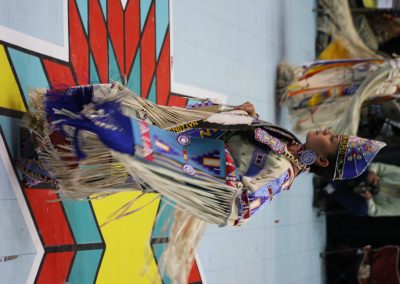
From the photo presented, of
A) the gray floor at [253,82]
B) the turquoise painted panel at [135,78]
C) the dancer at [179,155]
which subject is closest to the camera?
the dancer at [179,155]

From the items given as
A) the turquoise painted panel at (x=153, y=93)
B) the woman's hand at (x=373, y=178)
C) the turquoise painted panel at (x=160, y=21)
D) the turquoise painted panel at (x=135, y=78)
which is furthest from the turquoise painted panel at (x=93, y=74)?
the woman's hand at (x=373, y=178)

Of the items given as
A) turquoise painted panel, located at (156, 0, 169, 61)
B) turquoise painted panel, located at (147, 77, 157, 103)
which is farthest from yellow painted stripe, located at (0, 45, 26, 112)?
turquoise painted panel, located at (156, 0, 169, 61)

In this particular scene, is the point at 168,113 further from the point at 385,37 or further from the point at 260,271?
the point at 385,37

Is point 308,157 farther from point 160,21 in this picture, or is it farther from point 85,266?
point 160,21

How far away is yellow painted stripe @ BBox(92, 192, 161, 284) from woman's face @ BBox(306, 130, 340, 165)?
74cm

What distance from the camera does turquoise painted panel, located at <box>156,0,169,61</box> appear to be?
2643 millimetres

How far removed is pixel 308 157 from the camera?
5.71ft

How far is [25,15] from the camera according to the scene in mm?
1853

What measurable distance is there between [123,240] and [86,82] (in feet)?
2.09

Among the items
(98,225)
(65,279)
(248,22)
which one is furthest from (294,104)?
(65,279)

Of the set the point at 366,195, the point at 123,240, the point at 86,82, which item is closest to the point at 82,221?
the point at 123,240

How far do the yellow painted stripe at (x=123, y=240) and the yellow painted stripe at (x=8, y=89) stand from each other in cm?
52

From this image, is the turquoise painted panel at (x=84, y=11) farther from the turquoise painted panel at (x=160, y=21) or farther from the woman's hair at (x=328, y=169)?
the woman's hair at (x=328, y=169)

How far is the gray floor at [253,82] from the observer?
2836 mm
